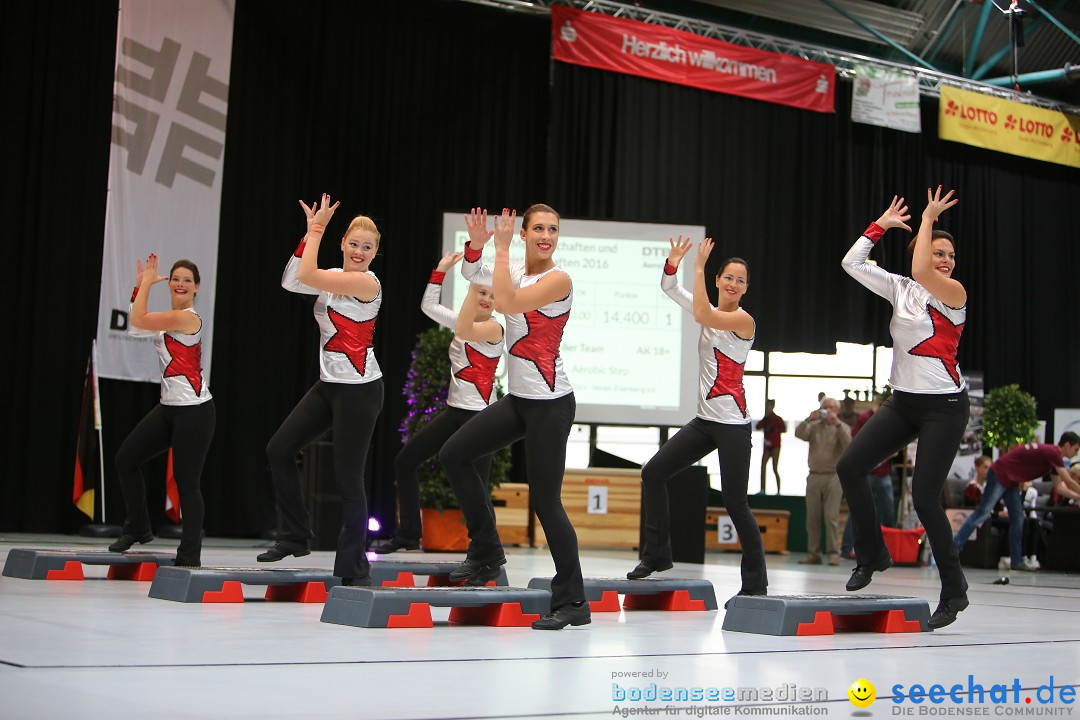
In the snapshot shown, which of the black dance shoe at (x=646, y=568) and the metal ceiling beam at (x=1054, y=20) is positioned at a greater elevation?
the metal ceiling beam at (x=1054, y=20)

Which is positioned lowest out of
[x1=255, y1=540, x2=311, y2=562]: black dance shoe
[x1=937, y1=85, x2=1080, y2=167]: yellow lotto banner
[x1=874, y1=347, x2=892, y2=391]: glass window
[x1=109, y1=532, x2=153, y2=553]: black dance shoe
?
[x1=109, y1=532, x2=153, y2=553]: black dance shoe

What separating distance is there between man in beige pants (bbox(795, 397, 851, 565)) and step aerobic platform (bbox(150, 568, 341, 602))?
7258 millimetres

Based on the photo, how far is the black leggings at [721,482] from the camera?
557 centimetres

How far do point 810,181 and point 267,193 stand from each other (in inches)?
285

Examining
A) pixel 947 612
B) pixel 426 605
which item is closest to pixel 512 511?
pixel 947 612

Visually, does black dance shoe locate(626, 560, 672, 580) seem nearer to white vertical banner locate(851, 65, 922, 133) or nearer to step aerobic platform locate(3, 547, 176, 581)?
step aerobic platform locate(3, 547, 176, 581)

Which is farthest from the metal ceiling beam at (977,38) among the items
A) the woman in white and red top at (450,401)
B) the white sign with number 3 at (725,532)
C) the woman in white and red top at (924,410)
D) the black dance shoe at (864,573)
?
the black dance shoe at (864,573)

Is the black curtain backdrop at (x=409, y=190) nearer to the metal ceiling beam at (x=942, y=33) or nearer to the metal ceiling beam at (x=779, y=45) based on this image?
the metal ceiling beam at (x=779, y=45)

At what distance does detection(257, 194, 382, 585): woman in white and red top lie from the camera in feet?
17.3

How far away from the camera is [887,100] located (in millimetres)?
15562

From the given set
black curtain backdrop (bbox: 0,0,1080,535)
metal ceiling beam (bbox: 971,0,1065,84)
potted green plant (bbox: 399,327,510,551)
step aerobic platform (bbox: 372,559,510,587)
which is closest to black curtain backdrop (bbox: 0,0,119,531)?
black curtain backdrop (bbox: 0,0,1080,535)

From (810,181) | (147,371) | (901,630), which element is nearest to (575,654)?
(901,630)

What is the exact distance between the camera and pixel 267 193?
1277cm

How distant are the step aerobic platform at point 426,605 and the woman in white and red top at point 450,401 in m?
1.49
